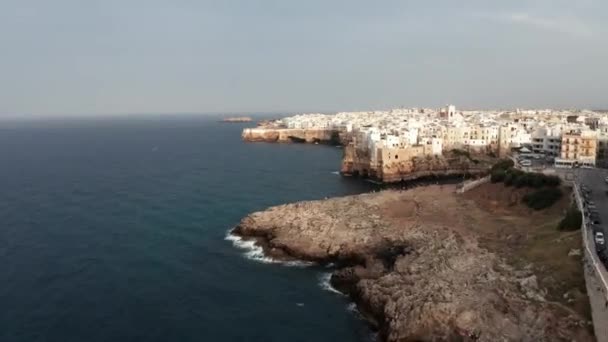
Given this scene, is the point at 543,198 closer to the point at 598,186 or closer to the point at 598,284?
the point at 598,186

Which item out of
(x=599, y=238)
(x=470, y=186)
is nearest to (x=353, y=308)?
(x=599, y=238)

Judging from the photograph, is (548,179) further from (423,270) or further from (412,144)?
(412,144)

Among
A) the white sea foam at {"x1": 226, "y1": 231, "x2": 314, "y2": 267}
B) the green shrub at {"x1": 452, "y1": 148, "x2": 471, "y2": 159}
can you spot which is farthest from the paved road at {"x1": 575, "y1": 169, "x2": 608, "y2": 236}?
the green shrub at {"x1": 452, "y1": 148, "x2": 471, "y2": 159}

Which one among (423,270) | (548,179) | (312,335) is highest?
(548,179)

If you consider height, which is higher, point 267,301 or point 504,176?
point 504,176

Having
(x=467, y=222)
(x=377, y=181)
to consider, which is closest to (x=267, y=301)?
(x=467, y=222)

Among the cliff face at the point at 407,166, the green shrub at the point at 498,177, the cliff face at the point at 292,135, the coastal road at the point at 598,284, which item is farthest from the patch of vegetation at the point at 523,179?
the cliff face at the point at 292,135

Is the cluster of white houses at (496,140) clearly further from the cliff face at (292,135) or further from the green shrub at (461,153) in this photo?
the cliff face at (292,135)
